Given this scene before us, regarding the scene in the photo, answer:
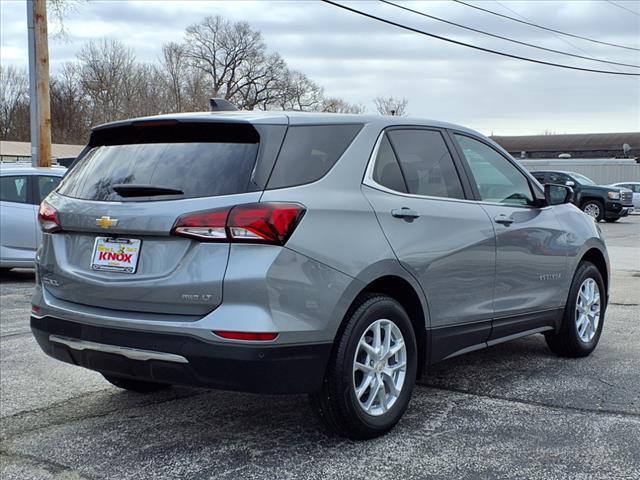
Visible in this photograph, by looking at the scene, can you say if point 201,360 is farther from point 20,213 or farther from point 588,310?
point 20,213

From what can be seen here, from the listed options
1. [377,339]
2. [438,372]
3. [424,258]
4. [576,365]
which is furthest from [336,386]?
[576,365]

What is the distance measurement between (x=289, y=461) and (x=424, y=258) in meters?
1.35

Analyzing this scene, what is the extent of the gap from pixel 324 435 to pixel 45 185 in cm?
816

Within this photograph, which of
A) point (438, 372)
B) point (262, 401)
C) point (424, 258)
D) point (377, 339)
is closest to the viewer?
point (377, 339)

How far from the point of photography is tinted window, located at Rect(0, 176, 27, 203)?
11.0 meters

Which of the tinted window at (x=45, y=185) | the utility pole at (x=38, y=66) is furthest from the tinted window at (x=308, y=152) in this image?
the utility pole at (x=38, y=66)

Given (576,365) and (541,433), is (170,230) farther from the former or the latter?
(576,365)

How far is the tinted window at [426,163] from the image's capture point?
4.63m

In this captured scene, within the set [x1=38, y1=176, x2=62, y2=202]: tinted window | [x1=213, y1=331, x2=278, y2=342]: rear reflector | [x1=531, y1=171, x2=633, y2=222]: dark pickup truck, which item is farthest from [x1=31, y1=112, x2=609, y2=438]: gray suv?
[x1=531, y1=171, x2=633, y2=222]: dark pickup truck

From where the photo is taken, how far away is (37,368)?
19.3ft

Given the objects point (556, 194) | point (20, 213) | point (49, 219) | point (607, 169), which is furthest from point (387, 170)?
point (607, 169)

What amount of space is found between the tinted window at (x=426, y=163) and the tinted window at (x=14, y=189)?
308 inches

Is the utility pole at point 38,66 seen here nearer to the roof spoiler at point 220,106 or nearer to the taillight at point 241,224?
the roof spoiler at point 220,106

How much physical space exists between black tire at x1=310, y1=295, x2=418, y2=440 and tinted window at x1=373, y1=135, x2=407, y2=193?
2.14ft
